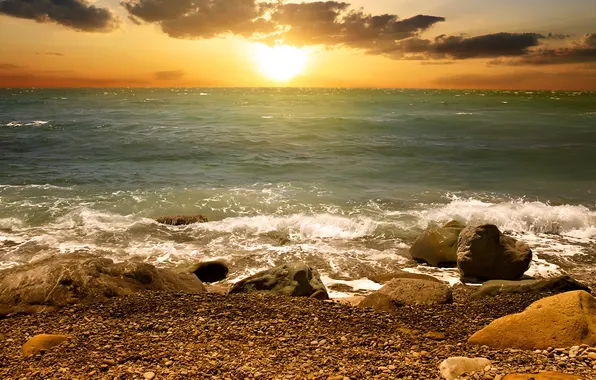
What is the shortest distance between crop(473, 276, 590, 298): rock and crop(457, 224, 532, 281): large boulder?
2283 millimetres

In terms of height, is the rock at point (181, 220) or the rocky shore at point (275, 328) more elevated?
the rocky shore at point (275, 328)

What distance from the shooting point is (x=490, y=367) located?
200 inches

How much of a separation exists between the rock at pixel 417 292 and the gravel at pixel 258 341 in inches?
14.6

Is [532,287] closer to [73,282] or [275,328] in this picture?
[275,328]

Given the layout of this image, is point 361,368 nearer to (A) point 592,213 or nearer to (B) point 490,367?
(B) point 490,367

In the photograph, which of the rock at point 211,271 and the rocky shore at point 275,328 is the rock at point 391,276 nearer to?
the rocky shore at point 275,328

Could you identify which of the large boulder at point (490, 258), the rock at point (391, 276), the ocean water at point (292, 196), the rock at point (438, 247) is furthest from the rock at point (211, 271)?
the large boulder at point (490, 258)

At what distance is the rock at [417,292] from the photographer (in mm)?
8430

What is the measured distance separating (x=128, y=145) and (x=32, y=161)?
28.4 ft

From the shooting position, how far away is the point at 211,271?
38.2 ft

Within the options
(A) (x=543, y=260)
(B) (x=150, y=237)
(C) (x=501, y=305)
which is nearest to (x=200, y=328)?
(C) (x=501, y=305)

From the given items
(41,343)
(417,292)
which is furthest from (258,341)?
(417,292)

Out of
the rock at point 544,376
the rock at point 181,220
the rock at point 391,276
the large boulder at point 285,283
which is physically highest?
the rock at point 544,376

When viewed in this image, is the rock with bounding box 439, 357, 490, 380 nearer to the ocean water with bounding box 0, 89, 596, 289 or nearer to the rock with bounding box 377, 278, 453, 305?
the rock with bounding box 377, 278, 453, 305
